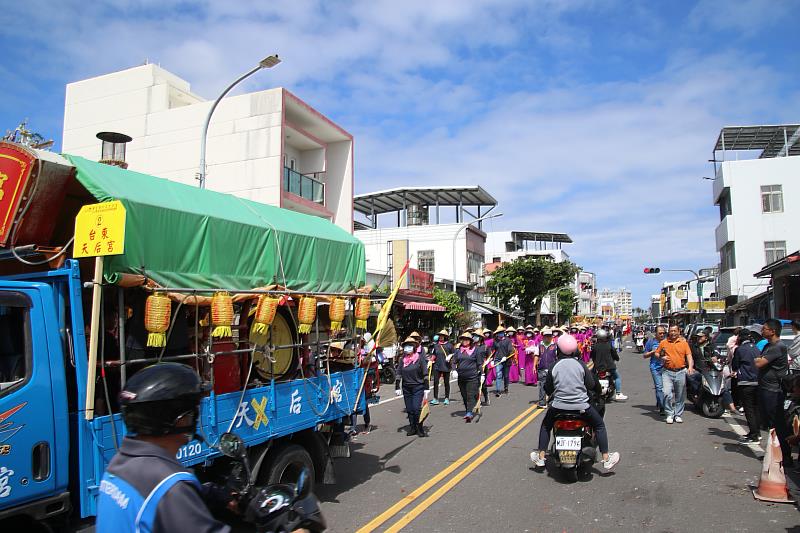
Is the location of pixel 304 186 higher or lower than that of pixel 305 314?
higher

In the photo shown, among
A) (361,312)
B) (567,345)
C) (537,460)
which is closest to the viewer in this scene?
(361,312)

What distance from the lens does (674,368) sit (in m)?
10.6

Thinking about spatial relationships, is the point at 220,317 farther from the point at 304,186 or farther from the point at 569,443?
the point at 304,186

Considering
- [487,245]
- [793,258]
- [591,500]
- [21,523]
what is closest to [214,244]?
[21,523]

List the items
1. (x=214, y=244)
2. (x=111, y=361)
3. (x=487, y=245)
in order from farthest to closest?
(x=487, y=245), (x=214, y=244), (x=111, y=361)

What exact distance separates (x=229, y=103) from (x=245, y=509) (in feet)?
74.9

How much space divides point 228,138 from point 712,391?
18.5 meters

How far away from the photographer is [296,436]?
6.03 metres

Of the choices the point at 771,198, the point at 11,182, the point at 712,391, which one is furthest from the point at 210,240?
the point at 771,198

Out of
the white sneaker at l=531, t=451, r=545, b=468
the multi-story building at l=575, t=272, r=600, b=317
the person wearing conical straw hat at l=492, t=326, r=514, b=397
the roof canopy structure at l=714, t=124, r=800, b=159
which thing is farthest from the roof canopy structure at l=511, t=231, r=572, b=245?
the white sneaker at l=531, t=451, r=545, b=468

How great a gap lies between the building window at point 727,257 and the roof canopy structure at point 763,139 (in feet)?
22.1

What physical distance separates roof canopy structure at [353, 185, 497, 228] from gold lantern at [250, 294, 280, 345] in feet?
119

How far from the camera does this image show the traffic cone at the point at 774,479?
6.02 metres

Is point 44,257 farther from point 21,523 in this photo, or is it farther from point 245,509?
point 245,509
